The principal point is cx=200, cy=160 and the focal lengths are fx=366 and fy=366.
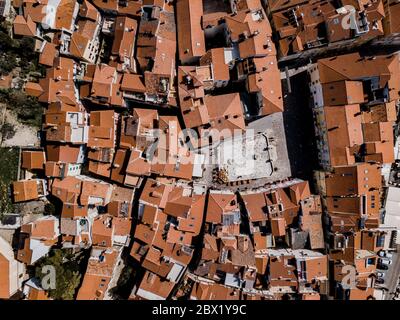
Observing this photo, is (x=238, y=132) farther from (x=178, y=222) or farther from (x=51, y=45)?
(x=51, y=45)

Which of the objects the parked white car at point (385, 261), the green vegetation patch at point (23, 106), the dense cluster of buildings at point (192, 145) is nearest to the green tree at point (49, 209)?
the dense cluster of buildings at point (192, 145)

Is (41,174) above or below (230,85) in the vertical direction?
below

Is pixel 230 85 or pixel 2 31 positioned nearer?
pixel 2 31

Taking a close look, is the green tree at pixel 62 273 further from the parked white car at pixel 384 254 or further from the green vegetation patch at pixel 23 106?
the parked white car at pixel 384 254

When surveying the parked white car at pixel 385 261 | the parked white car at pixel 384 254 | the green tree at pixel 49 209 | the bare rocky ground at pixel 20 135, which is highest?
the bare rocky ground at pixel 20 135

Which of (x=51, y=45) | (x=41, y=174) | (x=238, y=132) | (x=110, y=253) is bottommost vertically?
(x=110, y=253)

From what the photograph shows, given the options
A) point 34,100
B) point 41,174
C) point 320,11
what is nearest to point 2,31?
point 34,100
